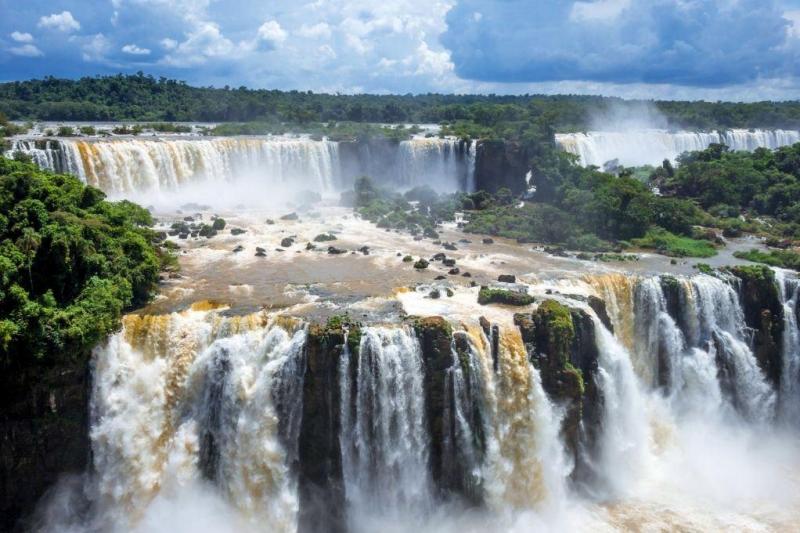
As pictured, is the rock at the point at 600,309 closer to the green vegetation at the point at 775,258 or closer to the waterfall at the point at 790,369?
the waterfall at the point at 790,369

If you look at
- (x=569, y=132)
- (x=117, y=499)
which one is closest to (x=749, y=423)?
(x=117, y=499)

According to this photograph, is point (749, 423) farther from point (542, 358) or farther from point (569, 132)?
point (569, 132)

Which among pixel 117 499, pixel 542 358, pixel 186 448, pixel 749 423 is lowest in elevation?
pixel 749 423

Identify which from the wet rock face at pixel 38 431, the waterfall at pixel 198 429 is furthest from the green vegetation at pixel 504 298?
the wet rock face at pixel 38 431

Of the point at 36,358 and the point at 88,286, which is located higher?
the point at 88,286

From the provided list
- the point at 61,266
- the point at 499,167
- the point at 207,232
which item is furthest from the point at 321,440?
the point at 499,167

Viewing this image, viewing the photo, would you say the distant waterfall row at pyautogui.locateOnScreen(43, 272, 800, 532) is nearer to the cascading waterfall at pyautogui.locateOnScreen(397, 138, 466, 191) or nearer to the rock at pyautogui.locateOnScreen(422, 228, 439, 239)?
the rock at pyautogui.locateOnScreen(422, 228, 439, 239)

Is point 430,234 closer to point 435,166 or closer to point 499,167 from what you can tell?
point 435,166

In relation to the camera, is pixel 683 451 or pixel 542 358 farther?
pixel 683 451
